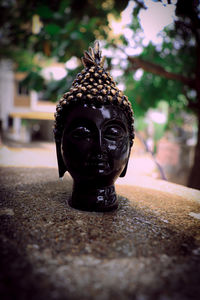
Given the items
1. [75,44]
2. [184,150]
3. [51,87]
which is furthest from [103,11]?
[184,150]

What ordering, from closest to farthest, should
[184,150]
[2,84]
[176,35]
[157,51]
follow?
[176,35] < [157,51] < [184,150] < [2,84]

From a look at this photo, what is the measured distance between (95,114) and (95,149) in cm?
29

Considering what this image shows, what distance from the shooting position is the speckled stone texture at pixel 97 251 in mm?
933

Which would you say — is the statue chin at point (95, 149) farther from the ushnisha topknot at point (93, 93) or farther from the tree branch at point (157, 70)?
the tree branch at point (157, 70)

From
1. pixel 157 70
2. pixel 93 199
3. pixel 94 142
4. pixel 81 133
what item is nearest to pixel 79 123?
pixel 81 133

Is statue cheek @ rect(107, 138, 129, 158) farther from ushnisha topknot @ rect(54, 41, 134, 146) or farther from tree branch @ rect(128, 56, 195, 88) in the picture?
tree branch @ rect(128, 56, 195, 88)

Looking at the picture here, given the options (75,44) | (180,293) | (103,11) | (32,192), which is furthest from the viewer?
(103,11)

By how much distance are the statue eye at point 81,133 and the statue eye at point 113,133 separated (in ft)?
0.50

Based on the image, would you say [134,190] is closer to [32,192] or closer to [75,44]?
[32,192]

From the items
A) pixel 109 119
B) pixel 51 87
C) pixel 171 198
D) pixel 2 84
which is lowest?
pixel 171 198

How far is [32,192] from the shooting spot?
2332 millimetres

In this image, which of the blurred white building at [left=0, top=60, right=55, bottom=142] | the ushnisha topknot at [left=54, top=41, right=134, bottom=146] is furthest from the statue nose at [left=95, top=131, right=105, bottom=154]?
the blurred white building at [left=0, top=60, right=55, bottom=142]

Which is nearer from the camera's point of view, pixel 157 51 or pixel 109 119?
pixel 109 119

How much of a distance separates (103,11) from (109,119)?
3.01m
